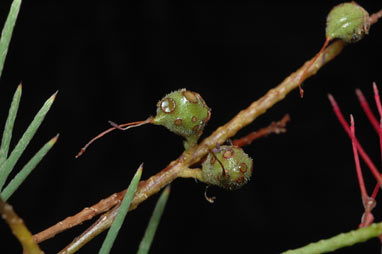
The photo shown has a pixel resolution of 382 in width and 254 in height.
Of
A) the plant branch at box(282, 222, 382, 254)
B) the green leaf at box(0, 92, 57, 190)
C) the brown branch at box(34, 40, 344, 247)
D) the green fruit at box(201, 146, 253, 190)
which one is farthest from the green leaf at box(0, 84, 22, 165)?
the plant branch at box(282, 222, 382, 254)

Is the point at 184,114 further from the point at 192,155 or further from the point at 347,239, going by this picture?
the point at 347,239

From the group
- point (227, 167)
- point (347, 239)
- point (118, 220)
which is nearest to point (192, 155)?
point (227, 167)

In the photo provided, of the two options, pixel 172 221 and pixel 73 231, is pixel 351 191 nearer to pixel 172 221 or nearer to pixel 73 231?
pixel 172 221

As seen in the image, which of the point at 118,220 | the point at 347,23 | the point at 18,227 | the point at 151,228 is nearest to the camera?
the point at 18,227

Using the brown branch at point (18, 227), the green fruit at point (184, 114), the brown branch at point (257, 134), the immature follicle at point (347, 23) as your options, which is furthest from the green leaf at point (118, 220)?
the immature follicle at point (347, 23)

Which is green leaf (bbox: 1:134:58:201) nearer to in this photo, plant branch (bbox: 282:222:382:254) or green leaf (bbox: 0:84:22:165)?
green leaf (bbox: 0:84:22:165)

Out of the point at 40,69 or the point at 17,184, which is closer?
the point at 17,184

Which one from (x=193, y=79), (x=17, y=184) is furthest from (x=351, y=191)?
(x=17, y=184)
